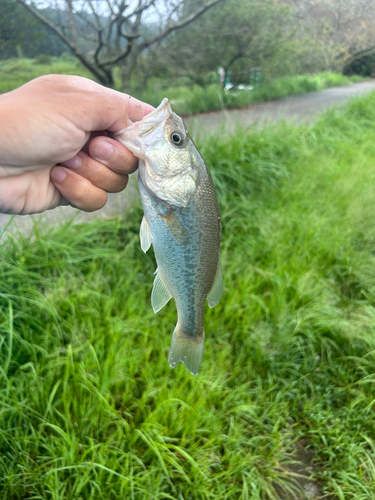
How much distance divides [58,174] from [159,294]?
63cm

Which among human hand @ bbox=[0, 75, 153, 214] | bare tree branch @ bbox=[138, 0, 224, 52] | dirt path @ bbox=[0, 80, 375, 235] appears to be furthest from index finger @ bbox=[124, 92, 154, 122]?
bare tree branch @ bbox=[138, 0, 224, 52]

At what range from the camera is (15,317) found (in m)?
2.11

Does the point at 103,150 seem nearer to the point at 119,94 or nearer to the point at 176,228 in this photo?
the point at 119,94

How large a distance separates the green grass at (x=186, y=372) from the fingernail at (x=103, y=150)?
1.18m

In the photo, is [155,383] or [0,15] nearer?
[155,383]

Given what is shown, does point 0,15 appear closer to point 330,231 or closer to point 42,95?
point 42,95

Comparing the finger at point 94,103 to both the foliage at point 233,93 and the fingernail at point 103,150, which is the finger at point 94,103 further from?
the foliage at point 233,93

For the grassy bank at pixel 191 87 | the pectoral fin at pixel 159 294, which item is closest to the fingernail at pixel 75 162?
the pectoral fin at pixel 159 294

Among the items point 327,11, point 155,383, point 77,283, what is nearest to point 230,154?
point 77,283

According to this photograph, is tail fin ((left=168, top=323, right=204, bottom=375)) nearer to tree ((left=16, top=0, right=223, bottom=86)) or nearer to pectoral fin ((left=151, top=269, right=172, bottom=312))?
pectoral fin ((left=151, top=269, right=172, bottom=312))

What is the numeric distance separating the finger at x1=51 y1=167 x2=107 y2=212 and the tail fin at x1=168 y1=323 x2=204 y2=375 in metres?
0.65

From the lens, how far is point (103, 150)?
1272mm

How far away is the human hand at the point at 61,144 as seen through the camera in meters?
1.15

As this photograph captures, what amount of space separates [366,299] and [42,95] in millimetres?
2911
